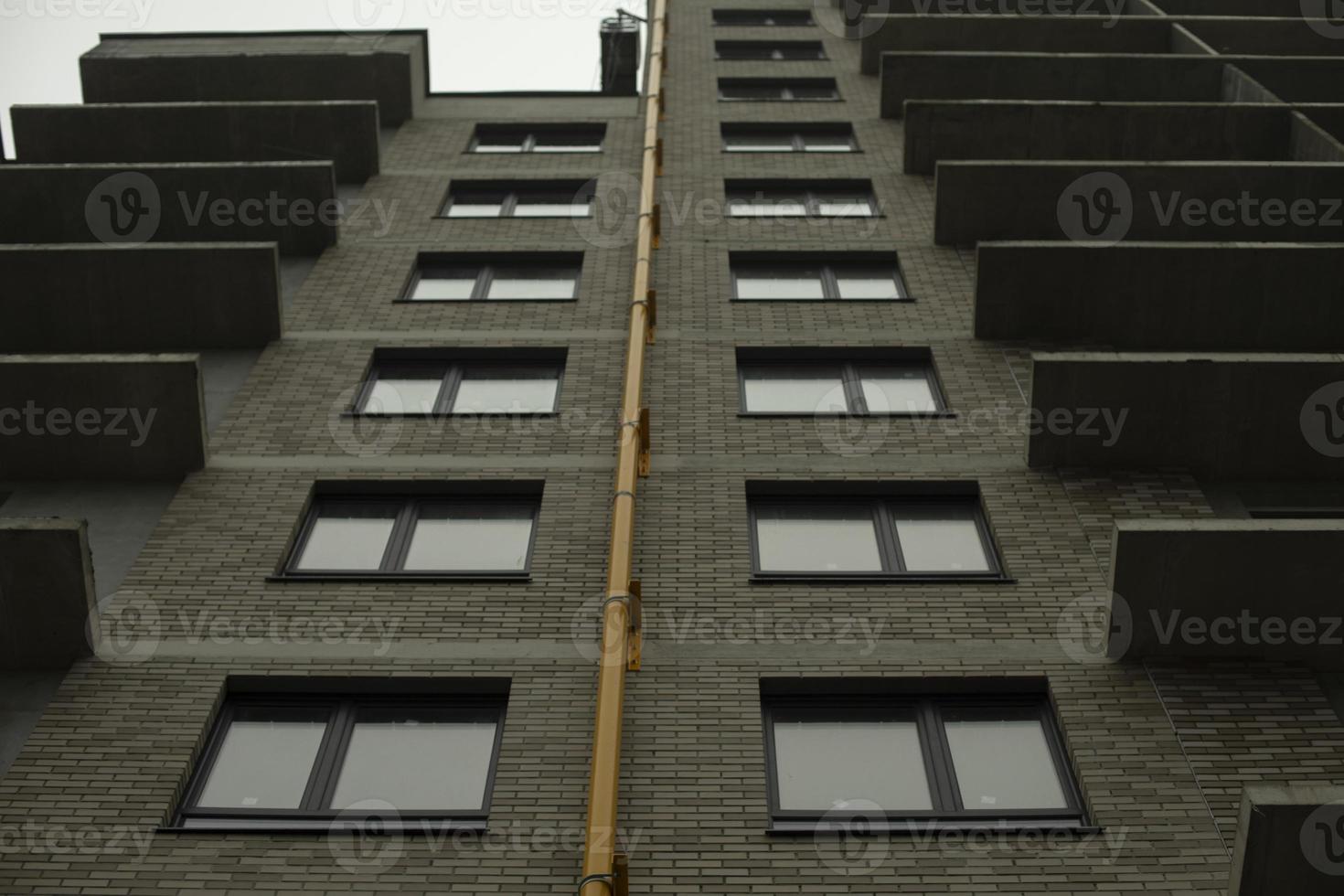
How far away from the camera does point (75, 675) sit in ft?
35.1

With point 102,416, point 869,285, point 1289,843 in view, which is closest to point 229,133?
point 102,416

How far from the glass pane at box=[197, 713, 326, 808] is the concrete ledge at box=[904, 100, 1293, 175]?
45.1 ft

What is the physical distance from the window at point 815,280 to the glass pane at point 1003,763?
7749 millimetres

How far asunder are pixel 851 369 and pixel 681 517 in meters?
3.92

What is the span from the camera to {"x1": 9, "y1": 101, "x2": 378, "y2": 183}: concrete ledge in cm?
2109

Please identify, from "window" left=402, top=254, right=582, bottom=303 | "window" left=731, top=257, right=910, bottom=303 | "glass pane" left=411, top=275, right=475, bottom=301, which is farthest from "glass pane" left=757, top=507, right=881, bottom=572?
"glass pane" left=411, top=275, right=475, bottom=301

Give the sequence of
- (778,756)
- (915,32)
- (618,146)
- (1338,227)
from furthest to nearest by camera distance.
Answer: (915,32) < (618,146) < (1338,227) < (778,756)

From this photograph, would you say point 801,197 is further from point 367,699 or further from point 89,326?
point 367,699

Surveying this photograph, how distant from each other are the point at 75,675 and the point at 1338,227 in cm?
1593

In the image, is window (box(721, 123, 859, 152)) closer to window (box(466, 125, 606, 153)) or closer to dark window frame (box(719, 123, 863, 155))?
dark window frame (box(719, 123, 863, 155))

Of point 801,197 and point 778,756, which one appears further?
point 801,197

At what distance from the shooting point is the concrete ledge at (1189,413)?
1292cm

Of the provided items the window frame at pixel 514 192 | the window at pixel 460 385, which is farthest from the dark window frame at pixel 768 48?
the window at pixel 460 385

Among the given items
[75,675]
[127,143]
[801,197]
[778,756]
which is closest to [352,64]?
[127,143]
